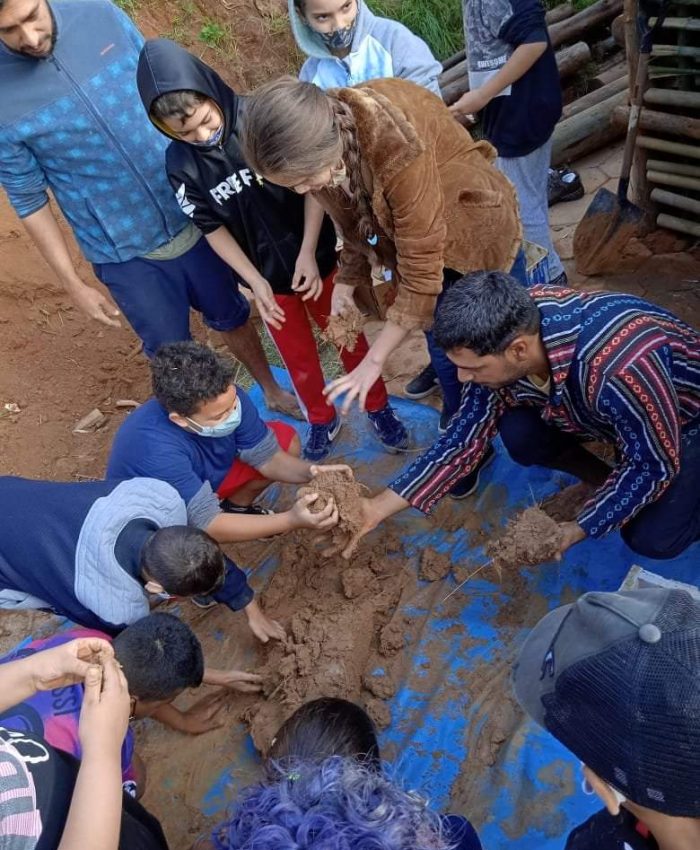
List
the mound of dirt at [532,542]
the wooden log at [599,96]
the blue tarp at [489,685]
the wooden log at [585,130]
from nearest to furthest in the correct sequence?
the blue tarp at [489,685]
the mound of dirt at [532,542]
the wooden log at [585,130]
the wooden log at [599,96]

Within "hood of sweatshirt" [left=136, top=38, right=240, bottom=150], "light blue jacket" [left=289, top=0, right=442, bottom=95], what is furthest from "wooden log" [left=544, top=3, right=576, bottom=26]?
"hood of sweatshirt" [left=136, top=38, right=240, bottom=150]

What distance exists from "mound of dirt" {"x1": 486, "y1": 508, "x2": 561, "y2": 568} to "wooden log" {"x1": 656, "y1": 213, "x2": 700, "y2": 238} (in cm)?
292

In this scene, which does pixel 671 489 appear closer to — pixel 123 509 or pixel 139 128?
pixel 123 509

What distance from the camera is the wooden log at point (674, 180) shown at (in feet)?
13.9

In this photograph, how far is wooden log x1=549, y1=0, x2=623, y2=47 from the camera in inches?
266

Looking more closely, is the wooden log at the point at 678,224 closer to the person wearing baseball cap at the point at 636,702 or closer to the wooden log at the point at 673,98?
the wooden log at the point at 673,98

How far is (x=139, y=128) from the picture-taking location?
2893mm

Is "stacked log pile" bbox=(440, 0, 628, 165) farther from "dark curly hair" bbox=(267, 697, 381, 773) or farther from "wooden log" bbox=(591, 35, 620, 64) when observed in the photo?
"dark curly hair" bbox=(267, 697, 381, 773)

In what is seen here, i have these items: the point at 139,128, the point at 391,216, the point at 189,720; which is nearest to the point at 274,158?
the point at 391,216

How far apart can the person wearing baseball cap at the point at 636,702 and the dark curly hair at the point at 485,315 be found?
2.95 feet

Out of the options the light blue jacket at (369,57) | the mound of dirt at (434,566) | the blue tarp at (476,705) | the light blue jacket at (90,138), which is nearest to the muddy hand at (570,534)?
the blue tarp at (476,705)

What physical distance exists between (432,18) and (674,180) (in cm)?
432

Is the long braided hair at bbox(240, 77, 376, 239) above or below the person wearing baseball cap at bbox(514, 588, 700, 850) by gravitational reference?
above

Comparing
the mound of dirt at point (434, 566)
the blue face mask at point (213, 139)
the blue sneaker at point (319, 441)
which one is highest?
the blue face mask at point (213, 139)
